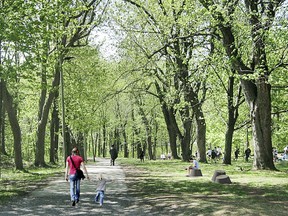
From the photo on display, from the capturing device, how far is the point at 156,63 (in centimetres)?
3456

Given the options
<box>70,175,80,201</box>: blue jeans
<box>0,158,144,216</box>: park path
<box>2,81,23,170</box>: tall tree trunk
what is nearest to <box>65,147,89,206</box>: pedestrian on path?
<box>70,175,80,201</box>: blue jeans

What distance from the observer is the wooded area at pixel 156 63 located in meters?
15.0

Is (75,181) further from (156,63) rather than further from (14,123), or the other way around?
(156,63)

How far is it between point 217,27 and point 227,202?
35.1ft

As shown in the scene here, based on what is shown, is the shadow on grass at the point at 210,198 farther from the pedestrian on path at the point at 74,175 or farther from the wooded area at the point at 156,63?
the wooded area at the point at 156,63

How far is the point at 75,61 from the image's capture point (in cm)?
3369

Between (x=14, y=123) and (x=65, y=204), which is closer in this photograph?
(x=65, y=204)

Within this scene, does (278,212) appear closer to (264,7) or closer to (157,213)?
(157,213)

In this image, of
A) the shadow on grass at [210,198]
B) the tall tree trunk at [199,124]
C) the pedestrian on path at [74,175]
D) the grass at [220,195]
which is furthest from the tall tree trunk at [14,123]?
the tall tree trunk at [199,124]

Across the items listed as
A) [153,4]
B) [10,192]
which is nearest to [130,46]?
[153,4]

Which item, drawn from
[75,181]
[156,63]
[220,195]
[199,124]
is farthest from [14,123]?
[156,63]

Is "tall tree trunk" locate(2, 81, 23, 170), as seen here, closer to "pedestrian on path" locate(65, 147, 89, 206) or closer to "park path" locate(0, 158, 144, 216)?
"park path" locate(0, 158, 144, 216)

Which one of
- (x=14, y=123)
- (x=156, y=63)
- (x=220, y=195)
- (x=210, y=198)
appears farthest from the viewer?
(x=156, y=63)

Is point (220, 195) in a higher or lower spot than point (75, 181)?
lower
